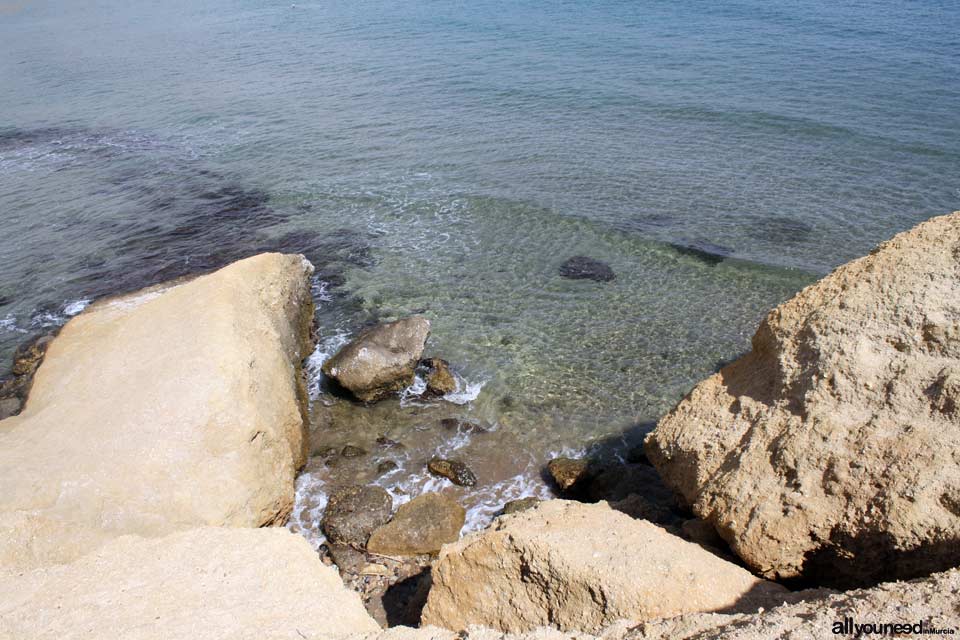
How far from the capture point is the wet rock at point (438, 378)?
418 inches

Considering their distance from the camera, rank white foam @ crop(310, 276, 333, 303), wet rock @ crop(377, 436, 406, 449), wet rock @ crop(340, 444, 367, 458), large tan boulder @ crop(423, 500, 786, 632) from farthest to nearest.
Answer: white foam @ crop(310, 276, 333, 303) → wet rock @ crop(377, 436, 406, 449) → wet rock @ crop(340, 444, 367, 458) → large tan boulder @ crop(423, 500, 786, 632)

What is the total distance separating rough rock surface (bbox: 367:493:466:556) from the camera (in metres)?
7.82

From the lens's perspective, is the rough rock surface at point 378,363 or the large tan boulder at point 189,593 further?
the rough rock surface at point 378,363

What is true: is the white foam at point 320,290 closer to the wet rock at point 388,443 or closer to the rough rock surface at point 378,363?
the rough rock surface at point 378,363

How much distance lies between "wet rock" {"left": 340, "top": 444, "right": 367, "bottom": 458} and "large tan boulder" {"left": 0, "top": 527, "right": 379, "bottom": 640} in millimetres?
3753

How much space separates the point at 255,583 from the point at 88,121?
28.9 meters

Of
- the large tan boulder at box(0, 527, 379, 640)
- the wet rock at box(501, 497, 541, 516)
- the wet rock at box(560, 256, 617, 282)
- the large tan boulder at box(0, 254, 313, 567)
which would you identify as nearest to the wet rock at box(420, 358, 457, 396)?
the large tan boulder at box(0, 254, 313, 567)

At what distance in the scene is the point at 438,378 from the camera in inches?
422

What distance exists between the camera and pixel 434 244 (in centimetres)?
1570

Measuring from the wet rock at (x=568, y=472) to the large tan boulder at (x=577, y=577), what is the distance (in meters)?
2.89

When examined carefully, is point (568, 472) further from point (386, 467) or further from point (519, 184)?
point (519, 184)

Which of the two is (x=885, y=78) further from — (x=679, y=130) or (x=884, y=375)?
(x=884, y=375)

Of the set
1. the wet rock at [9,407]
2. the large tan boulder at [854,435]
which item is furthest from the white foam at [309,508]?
the wet rock at [9,407]

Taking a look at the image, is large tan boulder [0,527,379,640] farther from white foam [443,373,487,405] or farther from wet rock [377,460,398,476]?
white foam [443,373,487,405]
